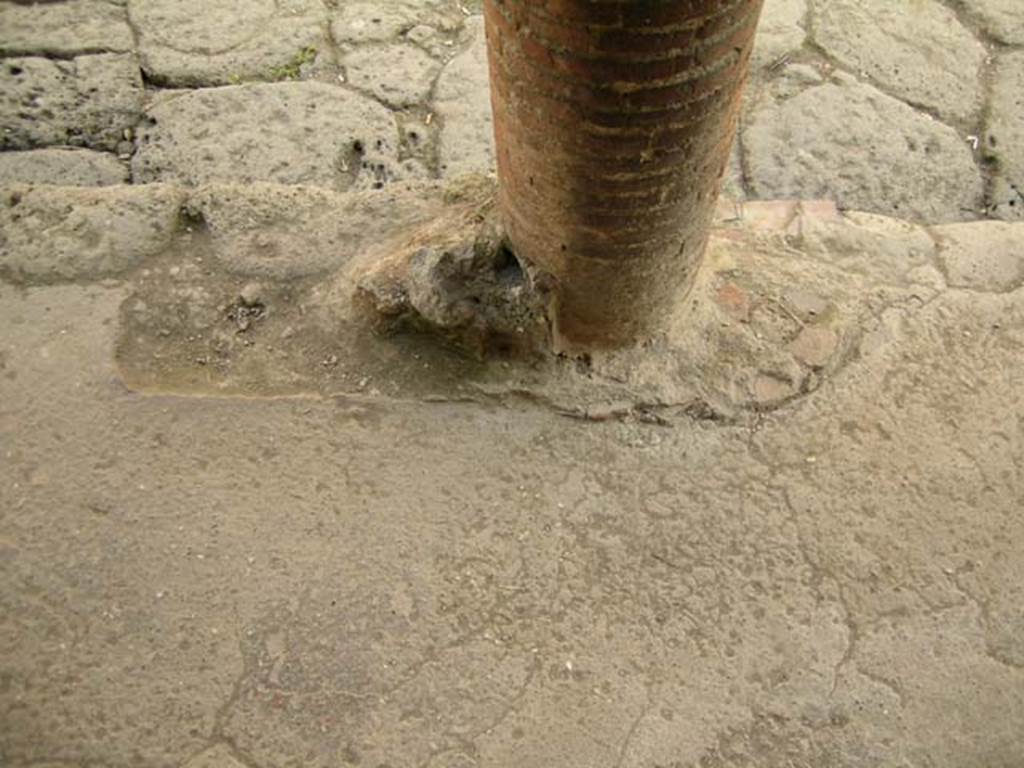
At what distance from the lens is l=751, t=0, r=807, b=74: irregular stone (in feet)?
8.95

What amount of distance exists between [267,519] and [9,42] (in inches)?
74.6

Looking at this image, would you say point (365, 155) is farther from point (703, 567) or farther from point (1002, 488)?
point (1002, 488)

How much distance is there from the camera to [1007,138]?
2.53 meters

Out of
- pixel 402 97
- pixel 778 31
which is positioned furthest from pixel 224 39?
pixel 778 31

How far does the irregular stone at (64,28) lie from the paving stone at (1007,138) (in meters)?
2.45

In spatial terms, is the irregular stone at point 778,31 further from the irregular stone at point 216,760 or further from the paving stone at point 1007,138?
the irregular stone at point 216,760

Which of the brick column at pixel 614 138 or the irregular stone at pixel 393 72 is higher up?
the brick column at pixel 614 138

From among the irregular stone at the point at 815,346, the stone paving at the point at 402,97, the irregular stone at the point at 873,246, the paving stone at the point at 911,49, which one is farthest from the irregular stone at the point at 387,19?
the irregular stone at the point at 815,346

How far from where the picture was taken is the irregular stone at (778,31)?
273 cm

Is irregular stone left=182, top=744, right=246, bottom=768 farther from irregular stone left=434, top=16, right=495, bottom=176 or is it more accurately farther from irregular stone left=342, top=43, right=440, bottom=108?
irregular stone left=342, top=43, right=440, bottom=108

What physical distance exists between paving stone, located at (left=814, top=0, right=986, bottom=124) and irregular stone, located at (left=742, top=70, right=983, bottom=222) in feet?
0.28

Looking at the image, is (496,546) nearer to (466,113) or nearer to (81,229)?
(81,229)

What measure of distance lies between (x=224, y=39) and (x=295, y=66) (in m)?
0.24

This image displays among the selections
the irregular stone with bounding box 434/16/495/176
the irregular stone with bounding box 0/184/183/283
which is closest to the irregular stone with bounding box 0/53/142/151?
the irregular stone with bounding box 0/184/183/283
